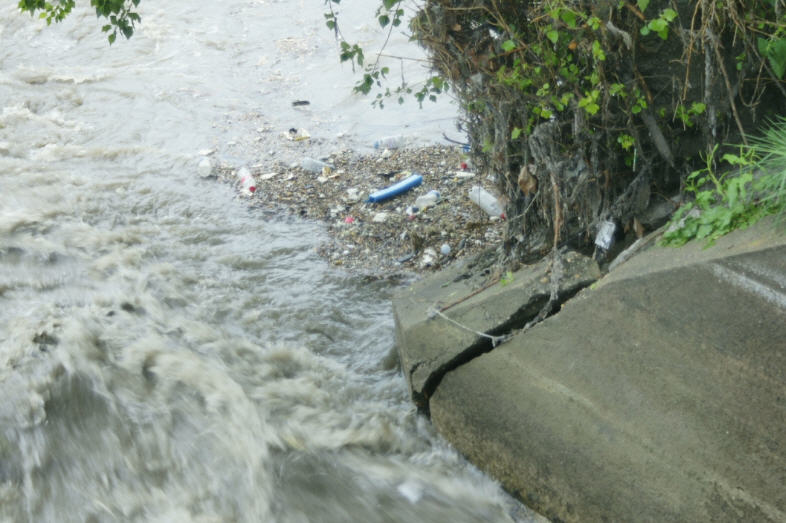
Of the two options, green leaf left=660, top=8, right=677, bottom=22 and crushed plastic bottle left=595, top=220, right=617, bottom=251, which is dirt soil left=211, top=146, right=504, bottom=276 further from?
green leaf left=660, top=8, right=677, bottom=22

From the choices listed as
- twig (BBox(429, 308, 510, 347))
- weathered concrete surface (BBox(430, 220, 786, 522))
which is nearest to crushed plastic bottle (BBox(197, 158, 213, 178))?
twig (BBox(429, 308, 510, 347))

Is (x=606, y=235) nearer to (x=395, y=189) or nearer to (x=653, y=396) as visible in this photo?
(x=653, y=396)

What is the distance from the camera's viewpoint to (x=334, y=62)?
7766mm

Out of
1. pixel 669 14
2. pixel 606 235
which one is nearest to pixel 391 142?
pixel 606 235

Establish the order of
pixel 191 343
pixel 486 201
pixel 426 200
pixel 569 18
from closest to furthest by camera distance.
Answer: pixel 569 18
pixel 191 343
pixel 486 201
pixel 426 200

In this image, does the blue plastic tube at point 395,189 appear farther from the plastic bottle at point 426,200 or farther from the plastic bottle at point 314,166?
the plastic bottle at point 314,166

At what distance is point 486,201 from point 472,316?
1728mm

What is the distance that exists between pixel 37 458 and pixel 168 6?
9480 millimetres

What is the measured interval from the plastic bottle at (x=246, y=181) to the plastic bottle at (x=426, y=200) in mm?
1557

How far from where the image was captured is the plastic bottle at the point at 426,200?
4691 millimetres

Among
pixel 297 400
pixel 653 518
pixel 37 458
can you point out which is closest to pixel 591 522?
pixel 653 518

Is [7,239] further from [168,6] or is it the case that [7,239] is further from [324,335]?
[168,6]

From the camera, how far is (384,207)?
4.84 metres

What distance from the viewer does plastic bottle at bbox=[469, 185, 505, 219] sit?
4402mm
